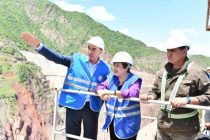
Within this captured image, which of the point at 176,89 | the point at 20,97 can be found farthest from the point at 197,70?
the point at 20,97

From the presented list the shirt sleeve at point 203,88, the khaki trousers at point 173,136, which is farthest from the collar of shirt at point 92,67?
the shirt sleeve at point 203,88

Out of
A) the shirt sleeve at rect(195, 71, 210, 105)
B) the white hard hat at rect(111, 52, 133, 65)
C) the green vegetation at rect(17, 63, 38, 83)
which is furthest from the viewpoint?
the green vegetation at rect(17, 63, 38, 83)

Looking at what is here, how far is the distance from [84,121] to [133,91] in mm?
984

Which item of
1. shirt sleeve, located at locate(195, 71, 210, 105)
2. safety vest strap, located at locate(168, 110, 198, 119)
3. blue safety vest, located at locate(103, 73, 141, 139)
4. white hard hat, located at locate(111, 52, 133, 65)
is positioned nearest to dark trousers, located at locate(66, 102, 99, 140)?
blue safety vest, located at locate(103, 73, 141, 139)

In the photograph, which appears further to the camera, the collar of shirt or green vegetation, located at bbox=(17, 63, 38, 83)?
green vegetation, located at bbox=(17, 63, 38, 83)

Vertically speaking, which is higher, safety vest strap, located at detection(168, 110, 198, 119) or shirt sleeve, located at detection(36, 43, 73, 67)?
shirt sleeve, located at detection(36, 43, 73, 67)

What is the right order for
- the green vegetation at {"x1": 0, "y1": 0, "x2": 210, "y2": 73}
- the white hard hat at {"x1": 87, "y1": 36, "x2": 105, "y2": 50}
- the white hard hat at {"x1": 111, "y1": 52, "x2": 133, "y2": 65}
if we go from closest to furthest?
the white hard hat at {"x1": 111, "y1": 52, "x2": 133, "y2": 65} < the white hard hat at {"x1": 87, "y1": 36, "x2": 105, "y2": 50} < the green vegetation at {"x1": 0, "y1": 0, "x2": 210, "y2": 73}

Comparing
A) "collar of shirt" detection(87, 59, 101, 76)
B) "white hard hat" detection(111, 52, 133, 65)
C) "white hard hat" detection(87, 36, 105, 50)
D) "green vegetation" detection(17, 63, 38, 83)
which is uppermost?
"white hard hat" detection(87, 36, 105, 50)

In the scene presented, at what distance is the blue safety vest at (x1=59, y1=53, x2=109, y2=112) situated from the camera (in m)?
4.67

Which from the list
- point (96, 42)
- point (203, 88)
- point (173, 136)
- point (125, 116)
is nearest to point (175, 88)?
point (203, 88)

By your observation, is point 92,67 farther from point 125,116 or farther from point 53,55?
point 125,116

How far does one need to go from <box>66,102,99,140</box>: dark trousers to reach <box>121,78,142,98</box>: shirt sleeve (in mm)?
849

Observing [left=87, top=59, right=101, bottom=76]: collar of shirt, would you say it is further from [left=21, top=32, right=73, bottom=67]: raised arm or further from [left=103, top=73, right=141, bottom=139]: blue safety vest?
[left=103, top=73, right=141, bottom=139]: blue safety vest

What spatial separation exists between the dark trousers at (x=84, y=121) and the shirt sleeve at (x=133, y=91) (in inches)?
33.4
